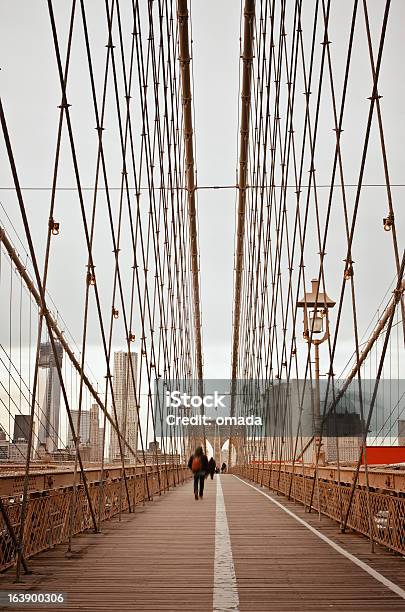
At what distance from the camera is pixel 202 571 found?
544 centimetres

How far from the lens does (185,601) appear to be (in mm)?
4367

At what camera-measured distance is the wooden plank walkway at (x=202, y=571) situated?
4332mm

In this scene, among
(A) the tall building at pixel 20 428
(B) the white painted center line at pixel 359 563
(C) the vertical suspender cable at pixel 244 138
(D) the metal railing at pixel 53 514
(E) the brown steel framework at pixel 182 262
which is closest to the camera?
(B) the white painted center line at pixel 359 563

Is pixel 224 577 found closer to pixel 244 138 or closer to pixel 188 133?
pixel 188 133

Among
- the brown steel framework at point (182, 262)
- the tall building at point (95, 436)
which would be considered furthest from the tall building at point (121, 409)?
the tall building at point (95, 436)

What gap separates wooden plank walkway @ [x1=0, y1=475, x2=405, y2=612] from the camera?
4.33 meters

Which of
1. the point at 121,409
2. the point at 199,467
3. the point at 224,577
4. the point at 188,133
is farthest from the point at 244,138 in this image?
the point at 224,577

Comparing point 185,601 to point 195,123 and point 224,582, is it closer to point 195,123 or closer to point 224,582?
point 224,582

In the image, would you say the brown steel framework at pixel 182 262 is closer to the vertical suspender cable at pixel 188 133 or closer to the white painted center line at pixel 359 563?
the vertical suspender cable at pixel 188 133

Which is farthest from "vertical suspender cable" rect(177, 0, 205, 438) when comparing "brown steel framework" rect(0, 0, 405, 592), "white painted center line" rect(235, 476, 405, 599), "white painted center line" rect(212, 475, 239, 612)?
"white painted center line" rect(212, 475, 239, 612)

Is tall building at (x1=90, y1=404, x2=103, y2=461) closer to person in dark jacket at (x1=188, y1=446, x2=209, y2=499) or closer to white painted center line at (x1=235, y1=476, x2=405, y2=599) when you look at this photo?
person in dark jacket at (x1=188, y1=446, x2=209, y2=499)

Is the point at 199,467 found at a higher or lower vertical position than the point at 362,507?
higher

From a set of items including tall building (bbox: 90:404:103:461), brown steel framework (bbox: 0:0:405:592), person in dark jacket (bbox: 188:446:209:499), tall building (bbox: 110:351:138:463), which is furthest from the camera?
tall building (bbox: 90:404:103:461)

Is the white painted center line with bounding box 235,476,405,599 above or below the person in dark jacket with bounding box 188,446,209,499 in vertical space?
below
